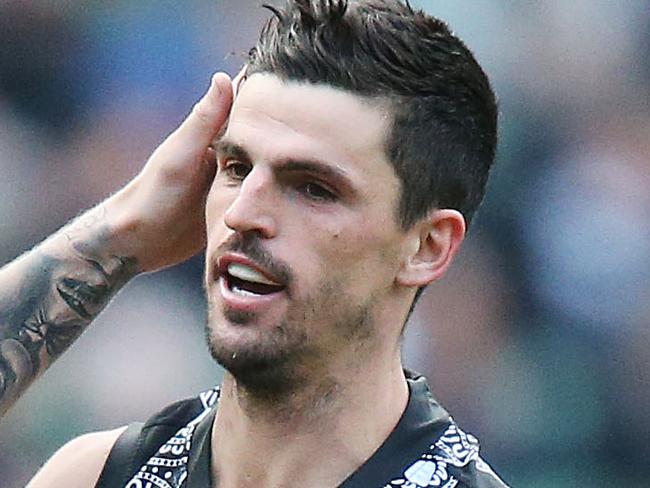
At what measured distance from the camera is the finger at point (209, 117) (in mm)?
3055

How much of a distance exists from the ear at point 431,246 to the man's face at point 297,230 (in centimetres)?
7

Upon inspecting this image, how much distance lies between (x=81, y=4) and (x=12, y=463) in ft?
7.33

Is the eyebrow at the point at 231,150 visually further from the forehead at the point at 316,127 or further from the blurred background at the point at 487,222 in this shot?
the blurred background at the point at 487,222

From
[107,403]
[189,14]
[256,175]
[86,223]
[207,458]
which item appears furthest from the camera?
[189,14]

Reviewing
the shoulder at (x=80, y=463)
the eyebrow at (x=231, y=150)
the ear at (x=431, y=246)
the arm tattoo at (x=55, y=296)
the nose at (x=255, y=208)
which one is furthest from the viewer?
the arm tattoo at (x=55, y=296)

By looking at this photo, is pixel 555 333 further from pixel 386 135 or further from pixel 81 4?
pixel 386 135

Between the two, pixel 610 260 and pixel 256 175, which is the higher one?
pixel 256 175

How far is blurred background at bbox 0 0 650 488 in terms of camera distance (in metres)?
6.18

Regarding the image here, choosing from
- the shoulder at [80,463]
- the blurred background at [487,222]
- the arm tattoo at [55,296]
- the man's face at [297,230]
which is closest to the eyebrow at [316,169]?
the man's face at [297,230]

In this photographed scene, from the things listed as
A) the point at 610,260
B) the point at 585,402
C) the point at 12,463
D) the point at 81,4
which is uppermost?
the point at 81,4

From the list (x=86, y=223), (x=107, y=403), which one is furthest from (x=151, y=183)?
(x=107, y=403)

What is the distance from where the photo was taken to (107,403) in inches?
240

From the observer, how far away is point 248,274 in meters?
2.83

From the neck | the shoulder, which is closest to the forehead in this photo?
the neck
